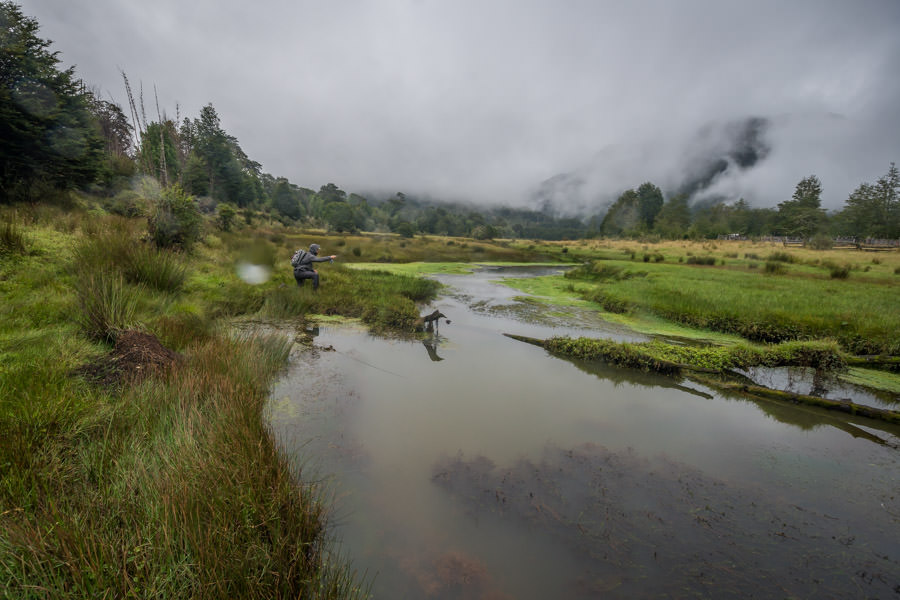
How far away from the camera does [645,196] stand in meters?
85.6

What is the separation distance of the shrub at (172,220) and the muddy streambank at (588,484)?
8831 millimetres

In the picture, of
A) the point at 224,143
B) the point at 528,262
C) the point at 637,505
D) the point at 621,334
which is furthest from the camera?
the point at 224,143

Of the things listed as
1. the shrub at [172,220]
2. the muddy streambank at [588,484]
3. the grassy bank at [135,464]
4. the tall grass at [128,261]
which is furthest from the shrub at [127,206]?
the muddy streambank at [588,484]

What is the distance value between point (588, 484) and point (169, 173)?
50757mm

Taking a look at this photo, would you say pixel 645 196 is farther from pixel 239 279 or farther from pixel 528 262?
pixel 239 279

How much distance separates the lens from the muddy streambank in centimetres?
279

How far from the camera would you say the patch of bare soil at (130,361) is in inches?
155

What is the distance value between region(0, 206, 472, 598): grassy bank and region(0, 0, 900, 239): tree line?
925cm

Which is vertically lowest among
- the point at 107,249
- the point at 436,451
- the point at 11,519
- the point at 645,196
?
the point at 436,451

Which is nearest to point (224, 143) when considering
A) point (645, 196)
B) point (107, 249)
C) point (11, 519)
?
point (107, 249)

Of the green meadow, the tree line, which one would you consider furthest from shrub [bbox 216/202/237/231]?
the green meadow

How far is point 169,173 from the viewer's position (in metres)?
38.2

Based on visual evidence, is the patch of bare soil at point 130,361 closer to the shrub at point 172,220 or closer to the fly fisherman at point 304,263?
the fly fisherman at point 304,263

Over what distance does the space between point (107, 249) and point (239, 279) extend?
527 cm
